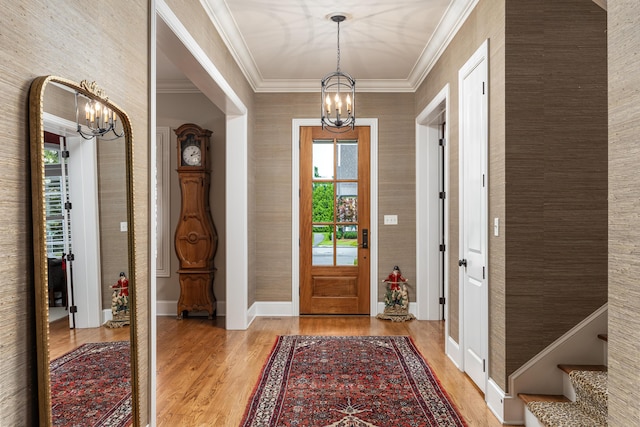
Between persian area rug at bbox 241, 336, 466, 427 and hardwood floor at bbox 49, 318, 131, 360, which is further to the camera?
persian area rug at bbox 241, 336, 466, 427

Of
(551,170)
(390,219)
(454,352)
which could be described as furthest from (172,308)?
(551,170)

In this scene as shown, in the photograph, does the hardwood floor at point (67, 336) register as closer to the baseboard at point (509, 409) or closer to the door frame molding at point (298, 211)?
the baseboard at point (509, 409)

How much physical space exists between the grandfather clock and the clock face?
3 cm

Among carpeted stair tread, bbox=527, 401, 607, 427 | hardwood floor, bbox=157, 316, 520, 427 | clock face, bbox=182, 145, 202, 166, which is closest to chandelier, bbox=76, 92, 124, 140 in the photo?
hardwood floor, bbox=157, 316, 520, 427

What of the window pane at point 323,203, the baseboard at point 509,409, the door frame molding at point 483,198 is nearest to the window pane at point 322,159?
the window pane at point 323,203

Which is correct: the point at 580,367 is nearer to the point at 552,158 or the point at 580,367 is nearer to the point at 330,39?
the point at 552,158

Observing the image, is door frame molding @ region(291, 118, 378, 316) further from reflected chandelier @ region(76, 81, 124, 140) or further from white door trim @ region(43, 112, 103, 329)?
white door trim @ region(43, 112, 103, 329)

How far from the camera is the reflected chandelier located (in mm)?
1773

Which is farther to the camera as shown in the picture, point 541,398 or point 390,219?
point 390,219

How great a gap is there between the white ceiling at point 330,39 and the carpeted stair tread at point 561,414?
2686 mm

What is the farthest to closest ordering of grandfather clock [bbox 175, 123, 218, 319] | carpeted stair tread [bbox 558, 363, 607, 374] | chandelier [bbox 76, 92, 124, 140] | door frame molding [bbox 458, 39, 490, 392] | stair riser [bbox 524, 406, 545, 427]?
1. grandfather clock [bbox 175, 123, 218, 319]
2. door frame molding [bbox 458, 39, 490, 392]
3. carpeted stair tread [bbox 558, 363, 607, 374]
4. stair riser [bbox 524, 406, 545, 427]
5. chandelier [bbox 76, 92, 124, 140]

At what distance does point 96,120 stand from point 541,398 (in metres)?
2.73

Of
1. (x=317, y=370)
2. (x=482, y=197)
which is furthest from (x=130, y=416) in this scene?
(x=482, y=197)

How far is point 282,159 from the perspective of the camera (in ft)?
19.6
